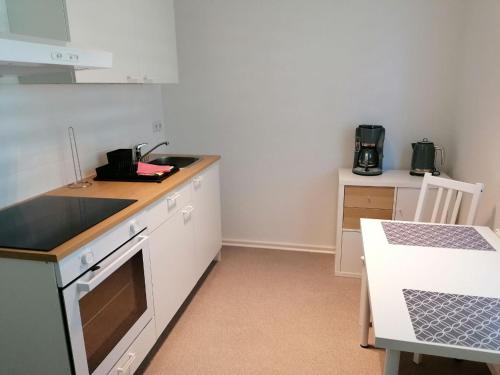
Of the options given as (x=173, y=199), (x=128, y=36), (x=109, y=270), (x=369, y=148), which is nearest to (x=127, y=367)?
(x=109, y=270)

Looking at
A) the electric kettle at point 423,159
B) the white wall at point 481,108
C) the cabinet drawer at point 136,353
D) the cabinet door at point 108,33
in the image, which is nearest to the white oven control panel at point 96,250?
the cabinet drawer at point 136,353

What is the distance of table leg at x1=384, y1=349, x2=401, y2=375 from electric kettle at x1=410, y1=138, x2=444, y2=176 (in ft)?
6.46

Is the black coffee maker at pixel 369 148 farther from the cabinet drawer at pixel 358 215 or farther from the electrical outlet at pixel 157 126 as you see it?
the electrical outlet at pixel 157 126

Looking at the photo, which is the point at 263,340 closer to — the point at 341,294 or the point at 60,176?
the point at 341,294

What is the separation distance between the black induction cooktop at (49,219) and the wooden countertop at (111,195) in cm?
3

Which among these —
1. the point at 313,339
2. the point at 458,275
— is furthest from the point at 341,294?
the point at 458,275

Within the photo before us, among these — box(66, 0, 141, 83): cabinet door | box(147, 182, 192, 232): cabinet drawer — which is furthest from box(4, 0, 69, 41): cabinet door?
box(147, 182, 192, 232): cabinet drawer

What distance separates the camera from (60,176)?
7.13ft

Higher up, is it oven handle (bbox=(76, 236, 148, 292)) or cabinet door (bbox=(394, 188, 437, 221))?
oven handle (bbox=(76, 236, 148, 292))

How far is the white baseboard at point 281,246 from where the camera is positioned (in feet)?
11.3

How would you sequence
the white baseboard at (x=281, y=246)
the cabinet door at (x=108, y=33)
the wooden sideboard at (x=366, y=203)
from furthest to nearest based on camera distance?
the white baseboard at (x=281, y=246) < the wooden sideboard at (x=366, y=203) < the cabinet door at (x=108, y=33)

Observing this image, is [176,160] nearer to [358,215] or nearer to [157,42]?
[157,42]

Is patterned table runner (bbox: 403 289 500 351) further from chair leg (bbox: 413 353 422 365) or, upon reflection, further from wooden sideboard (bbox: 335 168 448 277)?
wooden sideboard (bbox: 335 168 448 277)

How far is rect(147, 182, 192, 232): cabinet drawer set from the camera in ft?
6.53
